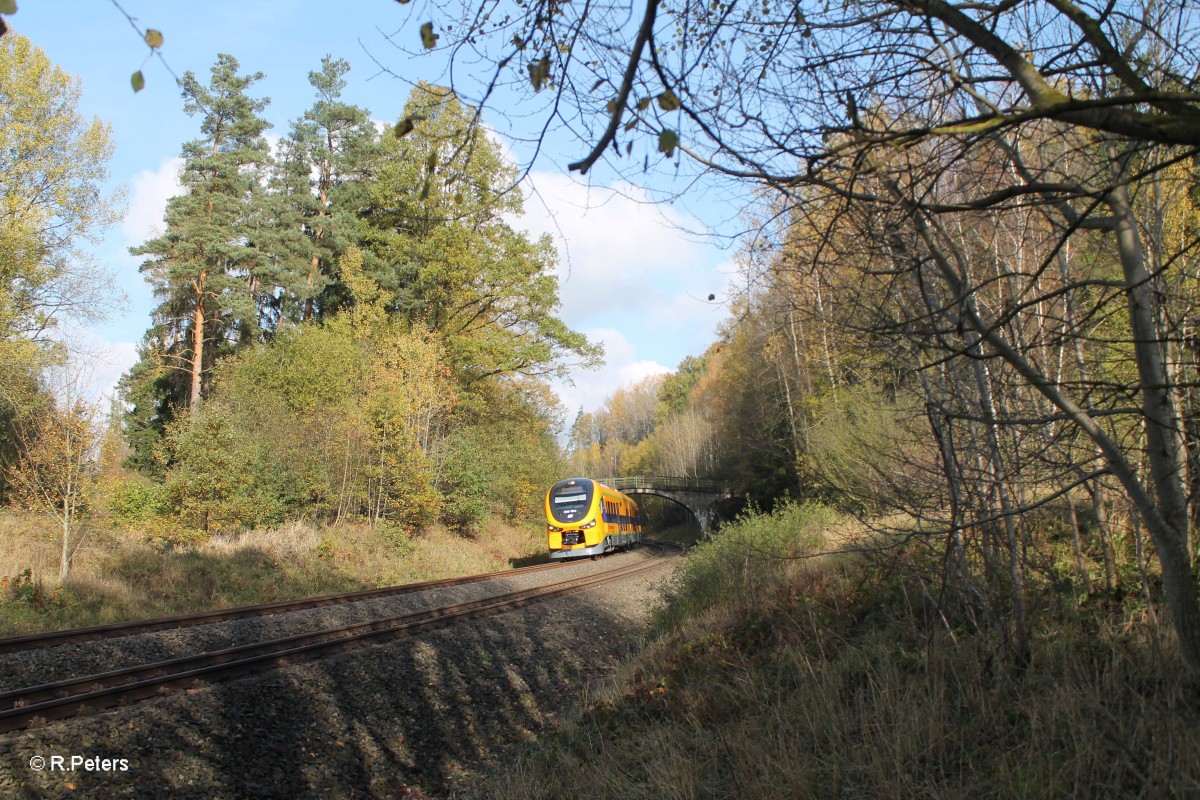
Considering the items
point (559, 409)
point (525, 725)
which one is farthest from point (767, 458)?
point (525, 725)

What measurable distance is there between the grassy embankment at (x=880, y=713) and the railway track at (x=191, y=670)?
3126mm

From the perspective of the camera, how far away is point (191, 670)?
23.7ft

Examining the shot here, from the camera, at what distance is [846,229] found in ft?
15.0

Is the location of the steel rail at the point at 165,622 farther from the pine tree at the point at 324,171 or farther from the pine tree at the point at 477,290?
the pine tree at the point at 324,171

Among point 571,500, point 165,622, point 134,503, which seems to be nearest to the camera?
point 165,622

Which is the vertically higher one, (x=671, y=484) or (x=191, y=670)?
(x=191, y=670)

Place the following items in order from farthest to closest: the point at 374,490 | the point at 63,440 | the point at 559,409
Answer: the point at 559,409, the point at 374,490, the point at 63,440

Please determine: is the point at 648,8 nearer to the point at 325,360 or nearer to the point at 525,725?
the point at 525,725

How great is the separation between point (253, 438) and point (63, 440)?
789 centimetres

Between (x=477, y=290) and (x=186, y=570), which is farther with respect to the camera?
(x=477, y=290)

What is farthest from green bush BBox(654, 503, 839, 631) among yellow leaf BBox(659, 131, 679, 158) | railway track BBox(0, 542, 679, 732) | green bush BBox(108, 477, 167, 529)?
green bush BBox(108, 477, 167, 529)

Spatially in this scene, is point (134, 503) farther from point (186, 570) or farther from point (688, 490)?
point (688, 490)

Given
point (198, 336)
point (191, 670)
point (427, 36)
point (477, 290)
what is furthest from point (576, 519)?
point (427, 36)

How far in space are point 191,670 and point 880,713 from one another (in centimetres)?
647
